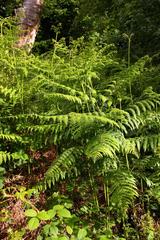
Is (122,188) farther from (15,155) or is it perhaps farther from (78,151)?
(15,155)

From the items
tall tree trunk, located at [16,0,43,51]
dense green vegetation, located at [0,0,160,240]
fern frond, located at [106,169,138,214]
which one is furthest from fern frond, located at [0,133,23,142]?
tall tree trunk, located at [16,0,43,51]

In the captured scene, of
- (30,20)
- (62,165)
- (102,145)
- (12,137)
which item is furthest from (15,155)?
(30,20)

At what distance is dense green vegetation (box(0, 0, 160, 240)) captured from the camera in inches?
96.9

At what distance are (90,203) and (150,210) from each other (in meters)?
0.53

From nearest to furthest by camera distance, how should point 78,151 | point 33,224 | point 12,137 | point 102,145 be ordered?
1. point 33,224
2. point 102,145
3. point 78,151
4. point 12,137

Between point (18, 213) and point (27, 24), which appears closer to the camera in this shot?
point (18, 213)

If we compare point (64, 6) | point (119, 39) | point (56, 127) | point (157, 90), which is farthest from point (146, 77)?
point (64, 6)

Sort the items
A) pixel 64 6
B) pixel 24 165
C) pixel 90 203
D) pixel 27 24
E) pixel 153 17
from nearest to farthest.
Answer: pixel 90 203 → pixel 24 165 → pixel 153 17 → pixel 27 24 → pixel 64 6

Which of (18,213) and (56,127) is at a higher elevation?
(56,127)

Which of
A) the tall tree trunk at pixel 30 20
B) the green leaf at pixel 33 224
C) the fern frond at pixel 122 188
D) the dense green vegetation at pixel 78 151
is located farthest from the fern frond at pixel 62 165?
the tall tree trunk at pixel 30 20

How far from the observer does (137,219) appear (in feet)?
9.09

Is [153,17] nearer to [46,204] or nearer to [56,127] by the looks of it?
[56,127]

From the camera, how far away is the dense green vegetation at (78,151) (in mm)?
2461

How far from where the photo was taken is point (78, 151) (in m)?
2.58
